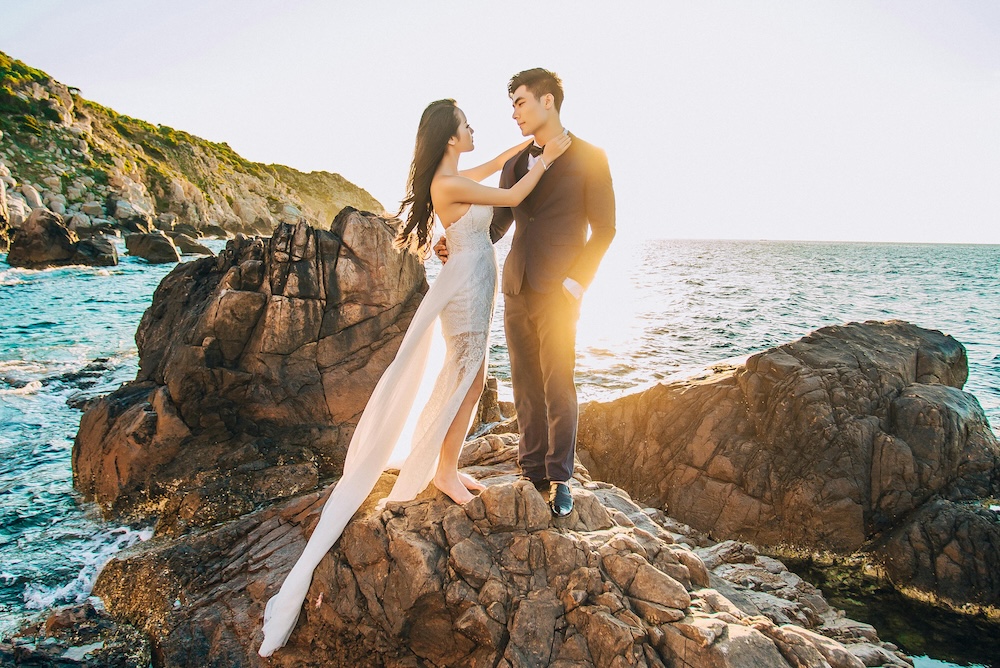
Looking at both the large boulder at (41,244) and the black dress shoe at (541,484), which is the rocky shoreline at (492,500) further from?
the large boulder at (41,244)

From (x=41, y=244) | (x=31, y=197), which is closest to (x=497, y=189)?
(x=41, y=244)

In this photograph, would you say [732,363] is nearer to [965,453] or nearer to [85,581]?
[965,453]

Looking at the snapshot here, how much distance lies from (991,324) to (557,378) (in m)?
32.2

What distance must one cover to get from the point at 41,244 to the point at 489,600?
1437 inches

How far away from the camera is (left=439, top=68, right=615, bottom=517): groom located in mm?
3846

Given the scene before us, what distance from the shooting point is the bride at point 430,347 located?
12.8 feet

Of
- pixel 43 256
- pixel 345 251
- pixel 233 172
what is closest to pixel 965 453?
pixel 345 251

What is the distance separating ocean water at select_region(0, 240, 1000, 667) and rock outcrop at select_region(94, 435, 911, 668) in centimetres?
301

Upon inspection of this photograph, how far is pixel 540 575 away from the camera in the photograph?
3535 mm

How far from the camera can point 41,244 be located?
30.1m

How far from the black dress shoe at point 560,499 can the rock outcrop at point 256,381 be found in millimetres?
5289

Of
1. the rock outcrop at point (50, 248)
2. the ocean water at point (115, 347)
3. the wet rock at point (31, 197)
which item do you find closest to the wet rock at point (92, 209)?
the wet rock at point (31, 197)

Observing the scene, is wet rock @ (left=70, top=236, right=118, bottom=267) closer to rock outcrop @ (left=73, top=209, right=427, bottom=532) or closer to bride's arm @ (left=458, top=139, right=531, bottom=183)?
rock outcrop @ (left=73, top=209, right=427, bottom=532)

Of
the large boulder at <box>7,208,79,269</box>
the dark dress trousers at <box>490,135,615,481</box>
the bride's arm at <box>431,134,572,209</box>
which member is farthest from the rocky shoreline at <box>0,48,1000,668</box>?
the large boulder at <box>7,208,79,269</box>
